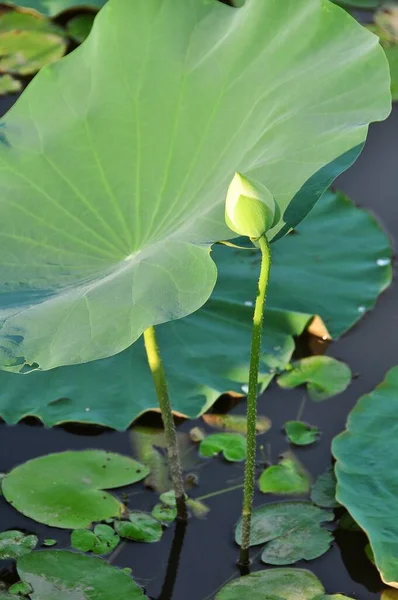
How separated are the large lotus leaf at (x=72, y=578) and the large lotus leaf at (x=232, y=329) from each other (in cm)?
33

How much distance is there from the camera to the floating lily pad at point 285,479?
1766 millimetres

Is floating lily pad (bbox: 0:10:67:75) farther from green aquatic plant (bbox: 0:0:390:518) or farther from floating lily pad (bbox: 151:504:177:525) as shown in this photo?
floating lily pad (bbox: 151:504:177:525)

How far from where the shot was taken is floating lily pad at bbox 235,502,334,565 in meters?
1.63

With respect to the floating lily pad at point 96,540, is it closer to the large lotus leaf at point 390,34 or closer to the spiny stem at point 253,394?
the spiny stem at point 253,394

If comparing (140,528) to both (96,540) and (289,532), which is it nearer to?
(96,540)

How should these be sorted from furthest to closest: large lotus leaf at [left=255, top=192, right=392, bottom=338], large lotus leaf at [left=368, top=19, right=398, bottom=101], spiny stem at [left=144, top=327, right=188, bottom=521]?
large lotus leaf at [left=368, top=19, right=398, bottom=101] < large lotus leaf at [left=255, top=192, right=392, bottom=338] < spiny stem at [left=144, top=327, right=188, bottom=521]

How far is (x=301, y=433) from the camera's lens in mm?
1902

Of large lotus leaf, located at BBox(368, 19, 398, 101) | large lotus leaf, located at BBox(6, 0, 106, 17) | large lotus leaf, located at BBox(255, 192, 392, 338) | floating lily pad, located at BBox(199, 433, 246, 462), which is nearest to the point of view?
floating lily pad, located at BBox(199, 433, 246, 462)

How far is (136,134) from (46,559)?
0.77 m

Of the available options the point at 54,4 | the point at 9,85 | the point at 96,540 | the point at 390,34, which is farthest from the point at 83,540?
the point at 390,34

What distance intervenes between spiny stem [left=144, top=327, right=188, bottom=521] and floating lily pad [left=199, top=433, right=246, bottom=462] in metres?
0.09

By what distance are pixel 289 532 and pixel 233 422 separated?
335 mm

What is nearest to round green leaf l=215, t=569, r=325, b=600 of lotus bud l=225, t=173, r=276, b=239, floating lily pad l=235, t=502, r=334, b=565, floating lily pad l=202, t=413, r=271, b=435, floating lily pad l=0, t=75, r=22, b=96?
floating lily pad l=235, t=502, r=334, b=565

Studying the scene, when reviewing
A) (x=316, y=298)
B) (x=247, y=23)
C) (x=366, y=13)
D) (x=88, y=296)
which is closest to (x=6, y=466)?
(x=88, y=296)
